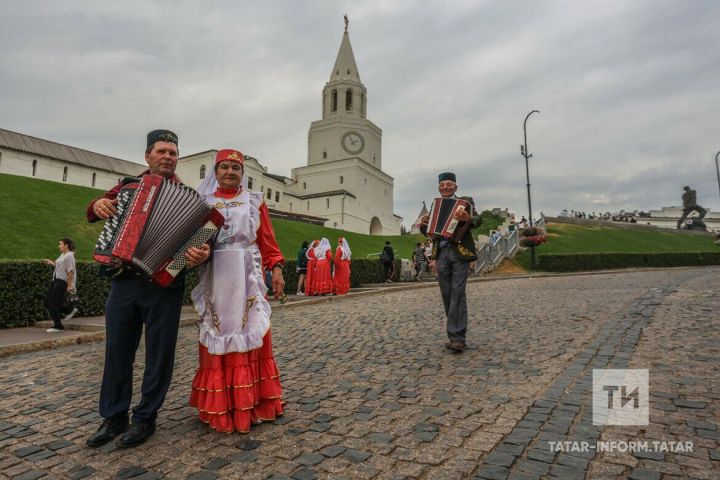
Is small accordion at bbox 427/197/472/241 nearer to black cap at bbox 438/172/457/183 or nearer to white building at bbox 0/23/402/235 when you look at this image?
black cap at bbox 438/172/457/183

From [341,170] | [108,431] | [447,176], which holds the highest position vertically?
[341,170]

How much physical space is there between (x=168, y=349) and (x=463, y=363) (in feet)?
11.5

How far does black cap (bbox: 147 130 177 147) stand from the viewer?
360 centimetres

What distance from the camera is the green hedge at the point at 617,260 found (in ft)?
95.7

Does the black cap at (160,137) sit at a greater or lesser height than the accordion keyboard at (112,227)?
greater

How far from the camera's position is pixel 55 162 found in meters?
57.1

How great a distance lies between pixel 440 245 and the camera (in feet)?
20.6

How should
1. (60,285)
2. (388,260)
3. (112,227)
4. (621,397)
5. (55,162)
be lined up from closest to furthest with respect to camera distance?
(112,227) < (621,397) < (60,285) < (388,260) < (55,162)

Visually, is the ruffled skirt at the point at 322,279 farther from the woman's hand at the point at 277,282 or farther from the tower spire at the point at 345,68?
the tower spire at the point at 345,68

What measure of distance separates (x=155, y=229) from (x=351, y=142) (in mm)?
76670

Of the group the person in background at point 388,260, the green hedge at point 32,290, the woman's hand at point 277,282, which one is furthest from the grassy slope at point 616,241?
the woman's hand at point 277,282

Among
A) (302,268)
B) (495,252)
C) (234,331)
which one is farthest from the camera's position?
(495,252)

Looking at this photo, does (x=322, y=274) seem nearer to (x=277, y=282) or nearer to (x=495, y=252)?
(x=277, y=282)

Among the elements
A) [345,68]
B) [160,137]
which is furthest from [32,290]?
[345,68]
